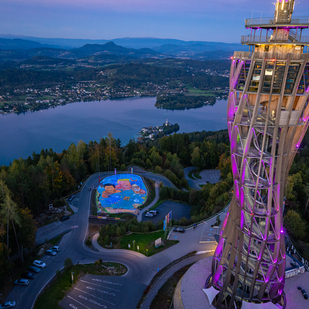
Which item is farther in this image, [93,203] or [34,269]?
[93,203]

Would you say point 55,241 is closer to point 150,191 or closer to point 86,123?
point 150,191

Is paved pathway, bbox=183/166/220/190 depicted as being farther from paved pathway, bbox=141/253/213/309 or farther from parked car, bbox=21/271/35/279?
parked car, bbox=21/271/35/279

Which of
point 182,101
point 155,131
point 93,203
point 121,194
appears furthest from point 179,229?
point 182,101

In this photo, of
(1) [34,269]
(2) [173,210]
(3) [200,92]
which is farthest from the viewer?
(3) [200,92]

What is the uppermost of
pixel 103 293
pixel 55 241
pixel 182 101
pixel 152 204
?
pixel 182 101

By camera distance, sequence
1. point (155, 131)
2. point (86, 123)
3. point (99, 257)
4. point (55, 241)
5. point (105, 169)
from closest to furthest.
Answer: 1. point (99, 257)
2. point (55, 241)
3. point (105, 169)
4. point (155, 131)
5. point (86, 123)

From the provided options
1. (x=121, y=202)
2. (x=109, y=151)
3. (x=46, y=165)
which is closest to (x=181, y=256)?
(x=121, y=202)

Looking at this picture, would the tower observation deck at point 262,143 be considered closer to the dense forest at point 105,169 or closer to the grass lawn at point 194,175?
the dense forest at point 105,169

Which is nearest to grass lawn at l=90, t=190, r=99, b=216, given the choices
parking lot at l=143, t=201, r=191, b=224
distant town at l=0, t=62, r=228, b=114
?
parking lot at l=143, t=201, r=191, b=224
